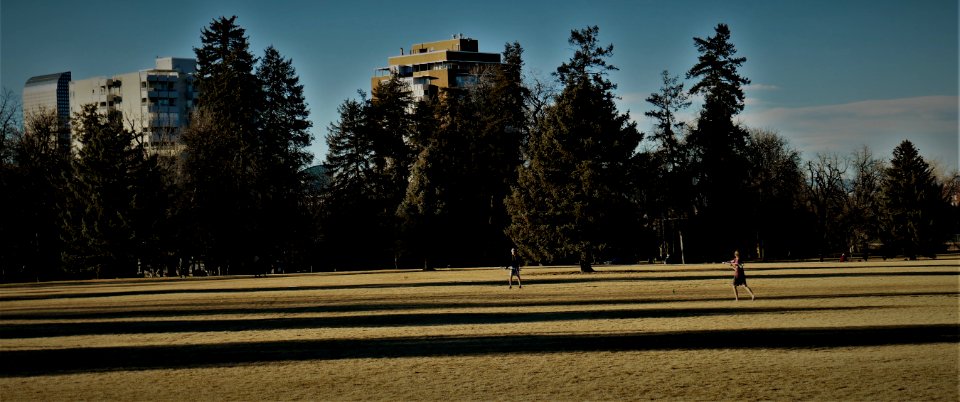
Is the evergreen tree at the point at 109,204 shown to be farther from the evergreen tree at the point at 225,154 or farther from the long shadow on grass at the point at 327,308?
the long shadow on grass at the point at 327,308

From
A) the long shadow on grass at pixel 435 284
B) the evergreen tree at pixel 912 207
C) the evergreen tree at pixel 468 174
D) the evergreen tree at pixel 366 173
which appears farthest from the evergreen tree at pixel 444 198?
the evergreen tree at pixel 912 207

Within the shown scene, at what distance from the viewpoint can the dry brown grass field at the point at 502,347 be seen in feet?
45.9

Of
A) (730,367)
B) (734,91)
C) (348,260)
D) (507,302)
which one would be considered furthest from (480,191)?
(730,367)

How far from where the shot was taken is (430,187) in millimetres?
70188

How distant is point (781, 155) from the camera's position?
322 feet

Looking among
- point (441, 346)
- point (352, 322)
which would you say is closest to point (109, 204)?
point (352, 322)

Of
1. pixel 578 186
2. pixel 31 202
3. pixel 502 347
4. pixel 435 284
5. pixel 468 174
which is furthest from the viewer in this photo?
pixel 468 174

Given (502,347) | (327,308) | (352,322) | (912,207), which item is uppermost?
(912,207)

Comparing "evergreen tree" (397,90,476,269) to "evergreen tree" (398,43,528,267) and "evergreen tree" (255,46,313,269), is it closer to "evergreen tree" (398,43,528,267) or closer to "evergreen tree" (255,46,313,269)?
"evergreen tree" (398,43,528,267)

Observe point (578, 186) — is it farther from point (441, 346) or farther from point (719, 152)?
point (441, 346)

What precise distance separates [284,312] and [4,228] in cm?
4196

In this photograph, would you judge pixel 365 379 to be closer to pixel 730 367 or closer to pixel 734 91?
pixel 730 367

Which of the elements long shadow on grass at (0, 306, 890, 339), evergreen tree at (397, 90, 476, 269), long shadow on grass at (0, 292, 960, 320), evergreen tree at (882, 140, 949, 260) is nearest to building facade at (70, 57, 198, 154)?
evergreen tree at (397, 90, 476, 269)

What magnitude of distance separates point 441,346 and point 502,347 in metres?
1.43
